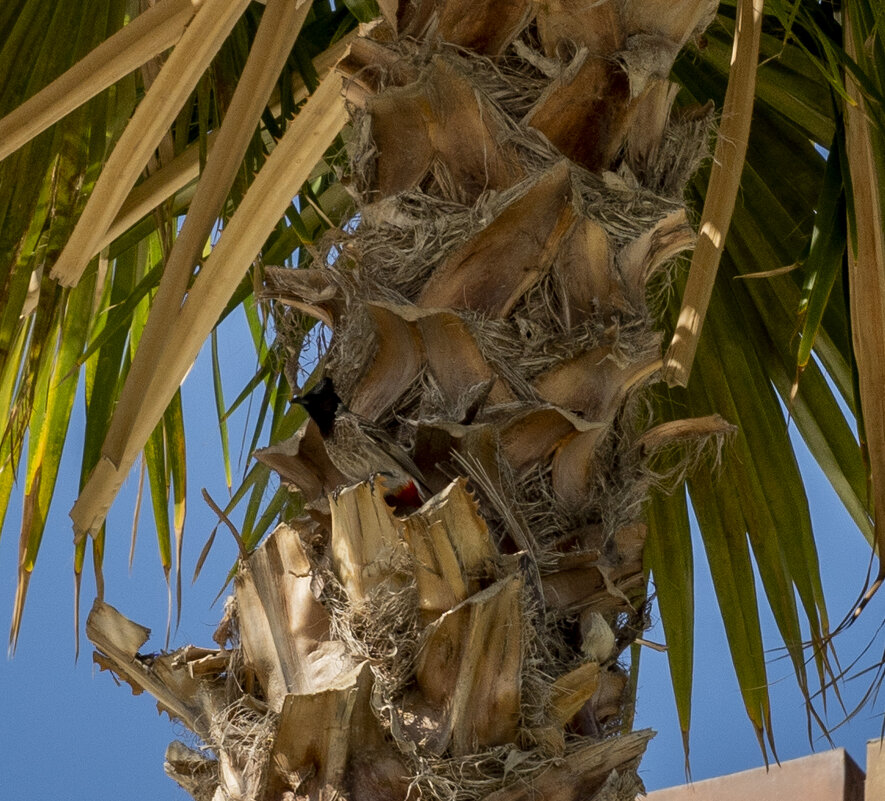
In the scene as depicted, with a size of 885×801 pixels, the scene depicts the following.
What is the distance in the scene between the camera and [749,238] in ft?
6.23

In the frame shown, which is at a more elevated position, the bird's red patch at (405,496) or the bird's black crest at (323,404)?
the bird's black crest at (323,404)

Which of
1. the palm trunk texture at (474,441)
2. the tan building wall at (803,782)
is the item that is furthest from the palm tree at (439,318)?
the tan building wall at (803,782)

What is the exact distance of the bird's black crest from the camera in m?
1.11

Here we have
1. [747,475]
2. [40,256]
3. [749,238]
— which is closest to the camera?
[40,256]

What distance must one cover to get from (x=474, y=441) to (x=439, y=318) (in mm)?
128

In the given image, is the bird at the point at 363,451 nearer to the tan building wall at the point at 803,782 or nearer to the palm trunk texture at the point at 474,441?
the palm trunk texture at the point at 474,441

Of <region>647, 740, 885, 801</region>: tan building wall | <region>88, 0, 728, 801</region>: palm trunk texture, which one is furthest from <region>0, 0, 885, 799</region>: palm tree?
<region>647, 740, 885, 801</region>: tan building wall

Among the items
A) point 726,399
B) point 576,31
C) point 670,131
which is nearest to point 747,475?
point 726,399

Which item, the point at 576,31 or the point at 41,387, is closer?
the point at 576,31

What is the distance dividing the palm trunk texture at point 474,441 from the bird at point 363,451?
0.01 meters

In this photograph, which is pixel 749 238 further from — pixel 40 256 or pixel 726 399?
pixel 40 256

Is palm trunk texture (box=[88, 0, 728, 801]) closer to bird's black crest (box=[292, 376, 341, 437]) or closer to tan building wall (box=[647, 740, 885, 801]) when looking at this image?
bird's black crest (box=[292, 376, 341, 437])

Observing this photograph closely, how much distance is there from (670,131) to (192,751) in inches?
31.6

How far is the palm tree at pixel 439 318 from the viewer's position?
0.96 meters
